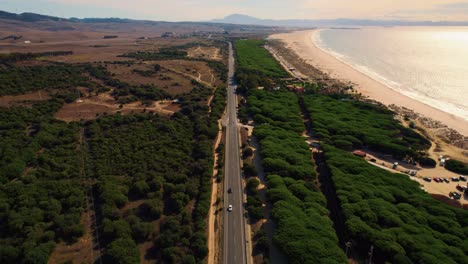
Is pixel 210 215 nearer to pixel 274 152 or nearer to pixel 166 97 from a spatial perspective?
pixel 274 152

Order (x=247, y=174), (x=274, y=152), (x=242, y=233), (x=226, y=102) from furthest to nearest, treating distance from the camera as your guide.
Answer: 1. (x=226, y=102)
2. (x=274, y=152)
3. (x=247, y=174)
4. (x=242, y=233)

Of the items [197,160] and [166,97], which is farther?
[166,97]

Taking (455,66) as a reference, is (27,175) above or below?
below

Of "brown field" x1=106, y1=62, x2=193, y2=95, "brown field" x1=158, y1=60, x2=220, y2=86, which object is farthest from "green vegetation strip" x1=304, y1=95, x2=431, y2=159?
"brown field" x1=106, y1=62, x2=193, y2=95

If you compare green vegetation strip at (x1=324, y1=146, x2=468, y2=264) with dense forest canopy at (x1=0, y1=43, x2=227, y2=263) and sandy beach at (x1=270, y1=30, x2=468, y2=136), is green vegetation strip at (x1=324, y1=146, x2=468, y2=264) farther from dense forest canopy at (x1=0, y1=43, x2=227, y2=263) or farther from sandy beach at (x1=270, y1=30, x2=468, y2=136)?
sandy beach at (x1=270, y1=30, x2=468, y2=136)

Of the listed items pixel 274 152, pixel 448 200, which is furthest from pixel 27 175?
pixel 448 200
